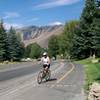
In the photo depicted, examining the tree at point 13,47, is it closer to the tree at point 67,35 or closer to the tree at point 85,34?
the tree at point 67,35

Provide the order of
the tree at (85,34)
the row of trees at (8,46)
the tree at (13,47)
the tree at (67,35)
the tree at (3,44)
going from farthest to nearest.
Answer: the tree at (67,35) < the tree at (13,47) < the row of trees at (8,46) < the tree at (3,44) < the tree at (85,34)

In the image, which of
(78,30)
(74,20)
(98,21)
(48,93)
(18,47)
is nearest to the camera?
(48,93)

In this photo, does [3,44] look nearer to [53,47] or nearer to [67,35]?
[67,35]

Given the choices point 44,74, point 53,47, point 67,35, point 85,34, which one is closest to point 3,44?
point 85,34

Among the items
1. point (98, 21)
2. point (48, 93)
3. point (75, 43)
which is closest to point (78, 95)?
point (48, 93)

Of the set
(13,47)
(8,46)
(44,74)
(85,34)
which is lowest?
(44,74)

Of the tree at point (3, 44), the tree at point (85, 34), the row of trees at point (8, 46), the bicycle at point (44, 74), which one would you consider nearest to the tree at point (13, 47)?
the row of trees at point (8, 46)

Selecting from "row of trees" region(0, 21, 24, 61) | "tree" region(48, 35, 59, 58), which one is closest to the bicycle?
"row of trees" region(0, 21, 24, 61)

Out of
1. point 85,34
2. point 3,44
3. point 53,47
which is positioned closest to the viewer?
point 85,34

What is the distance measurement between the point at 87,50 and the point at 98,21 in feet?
185

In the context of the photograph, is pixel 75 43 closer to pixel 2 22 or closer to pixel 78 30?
pixel 78 30

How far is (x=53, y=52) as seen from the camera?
173250 mm

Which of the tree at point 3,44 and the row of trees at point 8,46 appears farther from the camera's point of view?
the row of trees at point 8,46

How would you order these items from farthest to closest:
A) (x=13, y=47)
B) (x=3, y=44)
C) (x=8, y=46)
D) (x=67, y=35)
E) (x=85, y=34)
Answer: (x=67, y=35) < (x=13, y=47) < (x=8, y=46) < (x=3, y=44) < (x=85, y=34)
